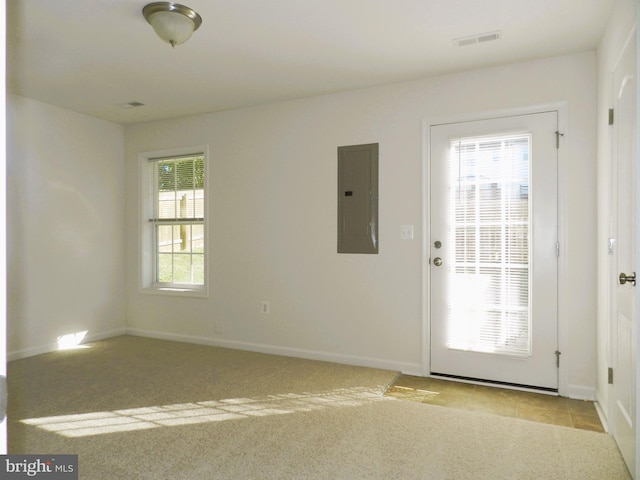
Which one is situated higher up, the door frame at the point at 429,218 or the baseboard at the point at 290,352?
the door frame at the point at 429,218

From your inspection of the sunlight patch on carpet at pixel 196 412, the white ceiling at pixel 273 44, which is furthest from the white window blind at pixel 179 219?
the sunlight patch on carpet at pixel 196 412

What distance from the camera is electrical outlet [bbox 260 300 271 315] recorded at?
428cm

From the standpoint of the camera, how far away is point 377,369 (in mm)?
3715

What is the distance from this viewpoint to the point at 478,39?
113 inches

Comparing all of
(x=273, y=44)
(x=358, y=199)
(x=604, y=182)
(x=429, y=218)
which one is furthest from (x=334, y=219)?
(x=604, y=182)

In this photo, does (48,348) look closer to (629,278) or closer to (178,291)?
(178,291)

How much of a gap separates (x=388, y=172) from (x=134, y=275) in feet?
11.1

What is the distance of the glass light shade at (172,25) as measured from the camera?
251 centimetres

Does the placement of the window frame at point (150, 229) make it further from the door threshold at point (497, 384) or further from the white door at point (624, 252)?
the white door at point (624, 252)

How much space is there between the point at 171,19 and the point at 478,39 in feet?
Result: 6.64

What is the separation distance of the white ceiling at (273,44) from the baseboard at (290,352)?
249 cm

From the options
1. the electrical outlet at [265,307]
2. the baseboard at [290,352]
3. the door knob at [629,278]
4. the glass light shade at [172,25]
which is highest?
the glass light shade at [172,25]

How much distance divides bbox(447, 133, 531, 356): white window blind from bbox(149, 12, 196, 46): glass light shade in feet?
7.15

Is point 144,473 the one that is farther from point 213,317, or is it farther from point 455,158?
point 455,158
